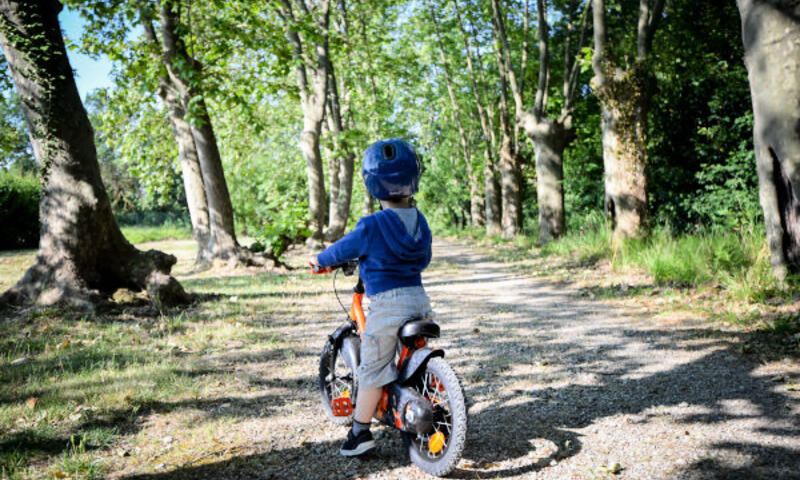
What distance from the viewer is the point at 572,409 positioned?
12.4 feet

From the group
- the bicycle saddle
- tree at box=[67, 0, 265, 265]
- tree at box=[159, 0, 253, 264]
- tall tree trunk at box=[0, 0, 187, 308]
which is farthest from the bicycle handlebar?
tree at box=[159, 0, 253, 264]

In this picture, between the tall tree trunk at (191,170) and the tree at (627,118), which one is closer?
the tree at (627,118)

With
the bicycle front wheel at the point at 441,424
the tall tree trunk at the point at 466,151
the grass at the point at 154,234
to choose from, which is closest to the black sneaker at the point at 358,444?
the bicycle front wheel at the point at 441,424

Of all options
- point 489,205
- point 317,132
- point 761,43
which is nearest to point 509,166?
point 489,205

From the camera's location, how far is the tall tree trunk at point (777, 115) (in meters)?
5.43

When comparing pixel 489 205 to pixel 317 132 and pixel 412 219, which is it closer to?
pixel 317 132

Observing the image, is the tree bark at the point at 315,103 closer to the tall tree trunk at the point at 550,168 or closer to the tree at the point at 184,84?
the tree at the point at 184,84

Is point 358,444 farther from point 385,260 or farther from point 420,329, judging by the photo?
point 385,260

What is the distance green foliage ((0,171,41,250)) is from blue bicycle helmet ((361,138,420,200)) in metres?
24.4

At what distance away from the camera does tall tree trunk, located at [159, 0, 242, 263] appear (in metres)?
11.5

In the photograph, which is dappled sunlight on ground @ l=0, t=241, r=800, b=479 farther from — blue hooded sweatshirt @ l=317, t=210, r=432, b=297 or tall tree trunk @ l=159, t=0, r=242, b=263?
tall tree trunk @ l=159, t=0, r=242, b=263

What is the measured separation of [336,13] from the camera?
2008 centimetres

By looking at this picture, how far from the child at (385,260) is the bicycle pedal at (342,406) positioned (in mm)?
386

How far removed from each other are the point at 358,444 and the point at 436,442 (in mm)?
543
